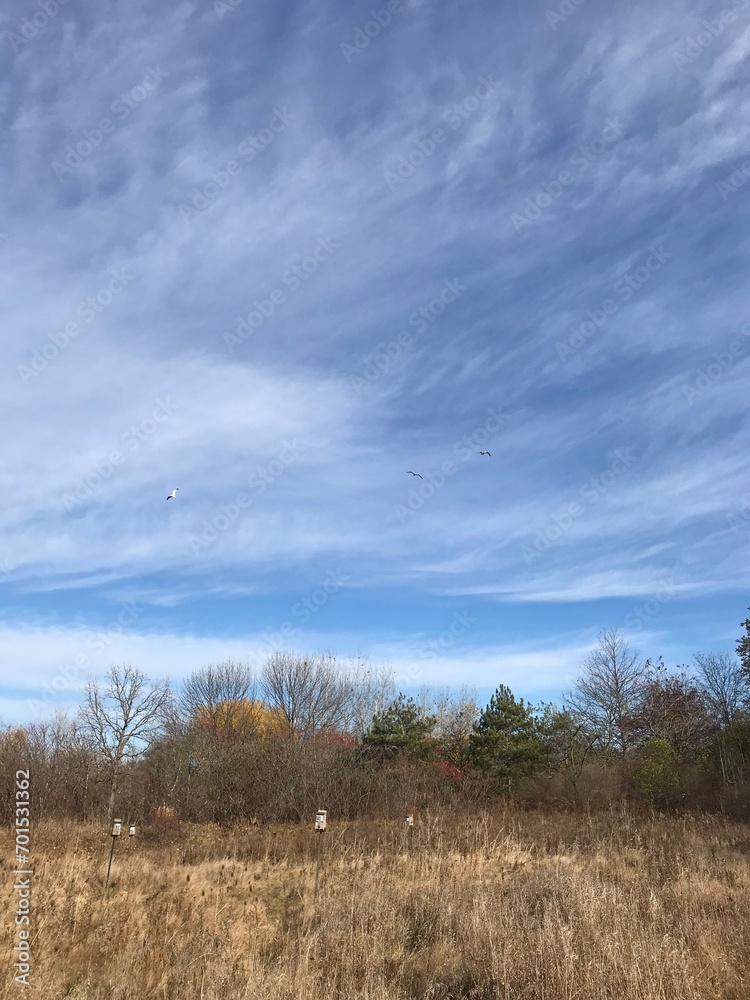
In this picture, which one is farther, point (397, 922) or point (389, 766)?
point (389, 766)

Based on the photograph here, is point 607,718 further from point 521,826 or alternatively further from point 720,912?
point 720,912

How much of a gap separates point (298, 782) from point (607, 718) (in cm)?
1932

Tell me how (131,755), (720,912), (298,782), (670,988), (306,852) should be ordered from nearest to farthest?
(670,988), (720,912), (306,852), (298,782), (131,755)

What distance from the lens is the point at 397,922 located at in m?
8.14

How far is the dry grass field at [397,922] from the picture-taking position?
233 inches

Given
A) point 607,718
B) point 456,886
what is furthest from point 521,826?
point 607,718

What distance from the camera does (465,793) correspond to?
24031 mm

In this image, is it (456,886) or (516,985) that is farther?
(456,886)

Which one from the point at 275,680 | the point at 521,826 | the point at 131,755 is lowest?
the point at 521,826

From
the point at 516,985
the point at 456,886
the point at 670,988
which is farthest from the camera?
the point at 456,886

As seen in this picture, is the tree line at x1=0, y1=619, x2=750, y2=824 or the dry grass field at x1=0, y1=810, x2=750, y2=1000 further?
the tree line at x1=0, y1=619, x2=750, y2=824

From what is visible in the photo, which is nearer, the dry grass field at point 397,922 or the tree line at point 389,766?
the dry grass field at point 397,922

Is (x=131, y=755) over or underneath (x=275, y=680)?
underneath

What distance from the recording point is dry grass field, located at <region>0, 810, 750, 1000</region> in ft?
19.4
